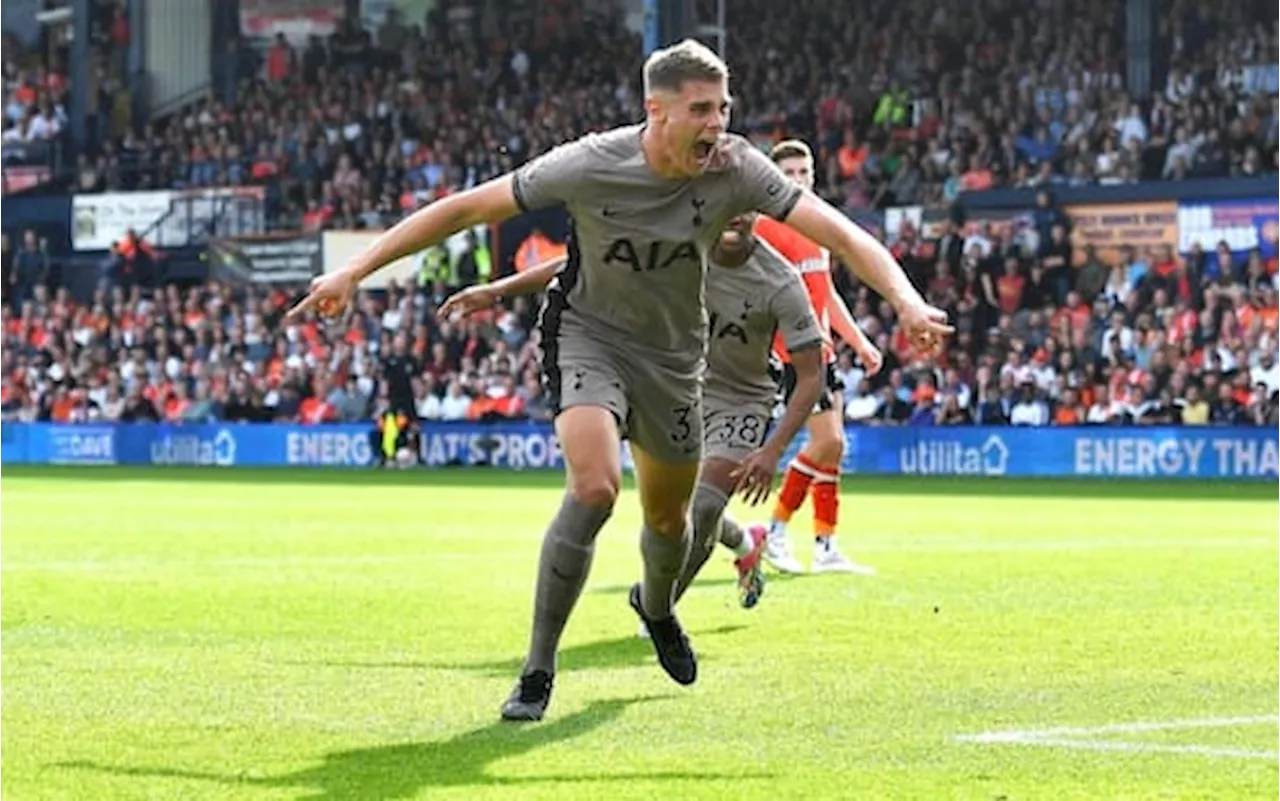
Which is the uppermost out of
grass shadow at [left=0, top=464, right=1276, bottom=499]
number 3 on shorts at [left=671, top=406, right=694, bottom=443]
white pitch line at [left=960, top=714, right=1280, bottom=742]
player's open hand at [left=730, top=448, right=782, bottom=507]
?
number 3 on shorts at [left=671, top=406, right=694, bottom=443]

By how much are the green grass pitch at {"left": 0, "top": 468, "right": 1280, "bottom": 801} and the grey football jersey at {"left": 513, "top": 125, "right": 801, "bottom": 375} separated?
1.56 metres

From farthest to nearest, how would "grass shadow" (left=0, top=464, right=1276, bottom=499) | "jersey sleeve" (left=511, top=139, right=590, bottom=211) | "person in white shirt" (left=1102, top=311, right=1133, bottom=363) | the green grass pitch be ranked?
"person in white shirt" (left=1102, top=311, right=1133, bottom=363) < "grass shadow" (left=0, top=464, right=1276, bottom=499) < "jersey sleeve" (left=511, top=139, right=590, bottom=211) < the green grass pitch

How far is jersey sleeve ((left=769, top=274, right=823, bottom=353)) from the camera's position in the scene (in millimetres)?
13453

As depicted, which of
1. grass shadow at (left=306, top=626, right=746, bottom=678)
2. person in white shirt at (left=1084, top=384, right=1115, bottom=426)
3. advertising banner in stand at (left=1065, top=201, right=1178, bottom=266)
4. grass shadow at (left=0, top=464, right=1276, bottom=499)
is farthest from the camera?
advertising banner in stand at (left=1065, top=201, right=1178, bottom=266)

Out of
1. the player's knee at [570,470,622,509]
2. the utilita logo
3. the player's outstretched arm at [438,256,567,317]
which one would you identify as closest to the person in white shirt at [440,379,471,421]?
the utilita logo

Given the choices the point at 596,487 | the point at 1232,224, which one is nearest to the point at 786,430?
the point at 596,487

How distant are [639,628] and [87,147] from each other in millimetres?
43413

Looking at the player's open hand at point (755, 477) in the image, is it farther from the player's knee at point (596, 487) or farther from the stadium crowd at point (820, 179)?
the stadium crowd at point (820, 179)

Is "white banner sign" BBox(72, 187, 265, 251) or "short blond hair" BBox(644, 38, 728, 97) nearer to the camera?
"short blond hair" BBox(644, 38, 728, 97)

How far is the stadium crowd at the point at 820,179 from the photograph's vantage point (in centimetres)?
3781

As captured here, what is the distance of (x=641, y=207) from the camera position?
32.6ft

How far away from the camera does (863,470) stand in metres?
38.6

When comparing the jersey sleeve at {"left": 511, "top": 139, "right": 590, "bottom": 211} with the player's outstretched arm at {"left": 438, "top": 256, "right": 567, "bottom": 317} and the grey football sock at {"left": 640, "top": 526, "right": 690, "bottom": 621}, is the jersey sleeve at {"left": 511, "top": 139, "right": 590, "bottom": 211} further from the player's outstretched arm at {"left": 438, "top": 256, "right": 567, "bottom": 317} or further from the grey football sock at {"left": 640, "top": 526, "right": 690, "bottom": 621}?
the grey football sock at {"left": 640, "top": 526, "right": 690, "bottom": 621}

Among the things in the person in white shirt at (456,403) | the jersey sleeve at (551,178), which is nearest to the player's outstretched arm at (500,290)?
the jersey sleeve at (551,178)
